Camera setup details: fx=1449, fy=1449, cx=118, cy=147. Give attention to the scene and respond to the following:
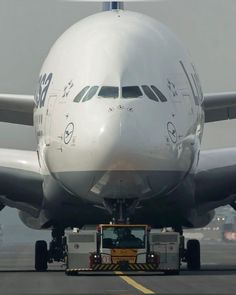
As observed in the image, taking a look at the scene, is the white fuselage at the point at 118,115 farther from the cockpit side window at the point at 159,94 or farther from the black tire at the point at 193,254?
the black tire at the point at 193,254

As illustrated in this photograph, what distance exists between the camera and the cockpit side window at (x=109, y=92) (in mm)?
40781

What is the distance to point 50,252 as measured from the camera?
4834 cm

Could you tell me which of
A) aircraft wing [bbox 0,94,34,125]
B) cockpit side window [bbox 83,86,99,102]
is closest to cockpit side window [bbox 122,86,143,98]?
cockpit side window [bbox 83,86,99,102]

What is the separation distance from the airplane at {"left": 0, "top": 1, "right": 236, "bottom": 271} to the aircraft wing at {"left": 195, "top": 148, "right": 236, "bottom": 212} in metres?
0.03

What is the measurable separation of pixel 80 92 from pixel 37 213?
334 inches

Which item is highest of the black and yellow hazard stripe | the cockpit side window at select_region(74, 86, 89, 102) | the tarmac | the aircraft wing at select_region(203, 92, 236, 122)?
the aircraft wing at select_region(203, 92, 236, 122)

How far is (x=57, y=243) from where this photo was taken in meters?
49.0

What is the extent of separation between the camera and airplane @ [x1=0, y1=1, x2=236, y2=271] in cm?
4009

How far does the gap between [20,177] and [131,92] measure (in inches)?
245

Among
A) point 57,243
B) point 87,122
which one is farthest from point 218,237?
point 87,122

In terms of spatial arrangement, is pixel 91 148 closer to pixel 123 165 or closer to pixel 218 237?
pixel 123 165

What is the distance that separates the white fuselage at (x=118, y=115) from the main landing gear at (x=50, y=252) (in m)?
3.91

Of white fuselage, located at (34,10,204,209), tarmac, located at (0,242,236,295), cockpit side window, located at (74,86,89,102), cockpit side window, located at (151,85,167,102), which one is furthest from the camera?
cockpit side window, located at (151,85,167,102)

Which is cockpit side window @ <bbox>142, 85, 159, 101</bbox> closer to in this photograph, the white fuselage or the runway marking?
the white fuselage
